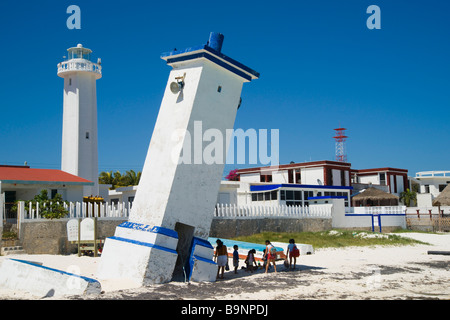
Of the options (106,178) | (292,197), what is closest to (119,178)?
(106,178)

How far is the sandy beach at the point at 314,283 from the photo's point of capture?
9312mm

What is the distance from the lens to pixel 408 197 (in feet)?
143

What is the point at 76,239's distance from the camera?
1588cm

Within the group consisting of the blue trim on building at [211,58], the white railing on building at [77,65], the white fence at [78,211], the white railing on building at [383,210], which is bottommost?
the white railing on building at [383,210]

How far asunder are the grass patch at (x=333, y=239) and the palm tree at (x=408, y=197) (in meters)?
22.3

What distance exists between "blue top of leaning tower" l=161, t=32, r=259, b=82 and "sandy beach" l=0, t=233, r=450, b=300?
6.05 meters

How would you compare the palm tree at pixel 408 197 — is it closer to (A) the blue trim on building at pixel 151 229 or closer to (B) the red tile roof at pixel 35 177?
(B) the red tile roof at pixel 35 177

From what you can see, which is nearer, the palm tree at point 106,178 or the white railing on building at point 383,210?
the white railing on building at point 383,210

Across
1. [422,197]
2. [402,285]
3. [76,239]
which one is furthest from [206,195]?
[422,197]

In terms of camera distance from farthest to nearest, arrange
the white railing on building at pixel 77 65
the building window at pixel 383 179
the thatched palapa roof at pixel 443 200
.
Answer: the building window at pixel 383 179, the thatched palapa roof at pixel 443 200, the white railing on building at pixel 77 65

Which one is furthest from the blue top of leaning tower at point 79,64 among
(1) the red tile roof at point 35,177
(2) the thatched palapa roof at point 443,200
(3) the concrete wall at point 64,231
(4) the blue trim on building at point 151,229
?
(2) the thatched palapa roof at point 443,200

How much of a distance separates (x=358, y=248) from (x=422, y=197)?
25.6 metres

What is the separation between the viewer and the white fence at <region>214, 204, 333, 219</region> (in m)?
21.6
